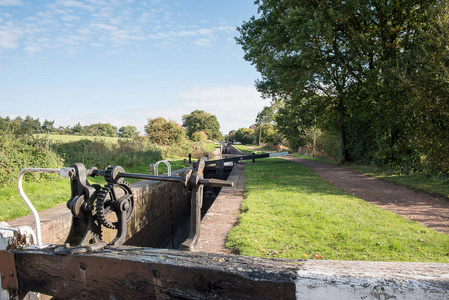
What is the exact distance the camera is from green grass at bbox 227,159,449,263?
364cm

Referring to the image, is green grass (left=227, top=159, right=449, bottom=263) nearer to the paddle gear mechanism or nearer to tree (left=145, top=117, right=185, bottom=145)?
the paddle gear mechanism

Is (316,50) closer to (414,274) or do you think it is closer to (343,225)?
(343,225)

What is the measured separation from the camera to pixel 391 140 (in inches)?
532

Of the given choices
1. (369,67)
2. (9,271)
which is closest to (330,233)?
(9,271)

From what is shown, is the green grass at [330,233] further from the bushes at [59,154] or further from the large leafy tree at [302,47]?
the large leafy tree at [302,47]

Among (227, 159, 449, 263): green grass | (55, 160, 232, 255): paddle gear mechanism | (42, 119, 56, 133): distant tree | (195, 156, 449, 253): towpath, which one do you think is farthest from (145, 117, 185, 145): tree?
(55, 160, 232, 255): paddle gear mechanism

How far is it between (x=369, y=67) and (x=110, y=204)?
15.0 m

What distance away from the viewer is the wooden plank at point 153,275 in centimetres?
134

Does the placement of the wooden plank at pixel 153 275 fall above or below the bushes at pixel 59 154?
below

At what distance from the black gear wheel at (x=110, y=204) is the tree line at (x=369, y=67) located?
9.37 meters

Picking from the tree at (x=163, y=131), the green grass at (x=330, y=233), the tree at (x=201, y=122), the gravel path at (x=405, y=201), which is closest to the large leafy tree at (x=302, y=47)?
the gravel path at (x=405, y=201)

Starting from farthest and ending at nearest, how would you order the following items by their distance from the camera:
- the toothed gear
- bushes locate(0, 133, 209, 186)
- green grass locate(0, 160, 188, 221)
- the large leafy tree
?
the large leafy tree, bushes locate(0, 133, 209, 186), green grass locate(0, 160, 188, 221), the toothed gear

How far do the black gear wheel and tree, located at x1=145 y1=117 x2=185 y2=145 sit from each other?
20.4m

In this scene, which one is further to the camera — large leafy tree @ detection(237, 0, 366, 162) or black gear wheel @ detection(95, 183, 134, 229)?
large leafy tree @ detection(237, 0, 366, 162)
